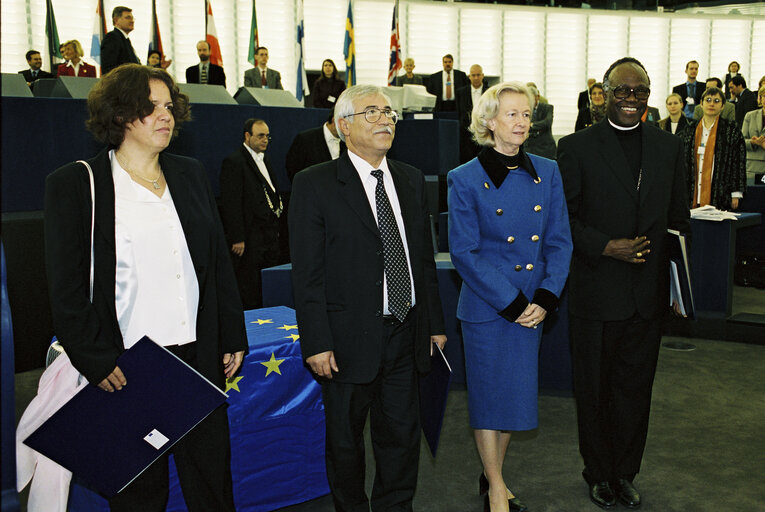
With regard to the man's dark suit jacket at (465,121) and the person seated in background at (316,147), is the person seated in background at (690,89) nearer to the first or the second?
the man's dark suit jacket at (465,121)

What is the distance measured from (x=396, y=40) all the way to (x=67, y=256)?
10675mm

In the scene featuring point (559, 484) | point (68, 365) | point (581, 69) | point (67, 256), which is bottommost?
point (559, 484)

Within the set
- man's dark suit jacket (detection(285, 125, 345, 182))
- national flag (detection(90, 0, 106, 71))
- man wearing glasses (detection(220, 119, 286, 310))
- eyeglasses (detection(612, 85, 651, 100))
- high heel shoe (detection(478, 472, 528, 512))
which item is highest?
national flag (detection(90, 0, 106, 71))

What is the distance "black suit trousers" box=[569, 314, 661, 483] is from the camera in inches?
109

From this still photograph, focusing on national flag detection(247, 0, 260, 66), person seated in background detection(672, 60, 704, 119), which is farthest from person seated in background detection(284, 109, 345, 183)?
person seated in background detection(672, 60, 704, 119)

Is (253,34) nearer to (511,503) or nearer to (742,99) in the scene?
(742,99)

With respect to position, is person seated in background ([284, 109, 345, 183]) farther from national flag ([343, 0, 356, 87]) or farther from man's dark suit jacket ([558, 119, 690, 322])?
national flag ([343, 0, 356, 87])

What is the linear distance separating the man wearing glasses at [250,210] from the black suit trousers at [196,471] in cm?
366

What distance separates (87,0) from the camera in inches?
432

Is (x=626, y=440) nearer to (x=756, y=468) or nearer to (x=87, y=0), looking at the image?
(x=756, y=468)

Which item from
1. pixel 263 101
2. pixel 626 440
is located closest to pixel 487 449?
pixel 626 440

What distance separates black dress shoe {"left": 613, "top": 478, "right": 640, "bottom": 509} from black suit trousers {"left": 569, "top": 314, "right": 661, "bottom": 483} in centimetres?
3

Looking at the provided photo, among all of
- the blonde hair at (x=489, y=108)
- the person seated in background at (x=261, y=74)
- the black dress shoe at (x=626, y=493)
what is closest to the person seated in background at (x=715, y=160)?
the black dress shoe at (x=626, y=493)

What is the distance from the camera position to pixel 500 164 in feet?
8.23
